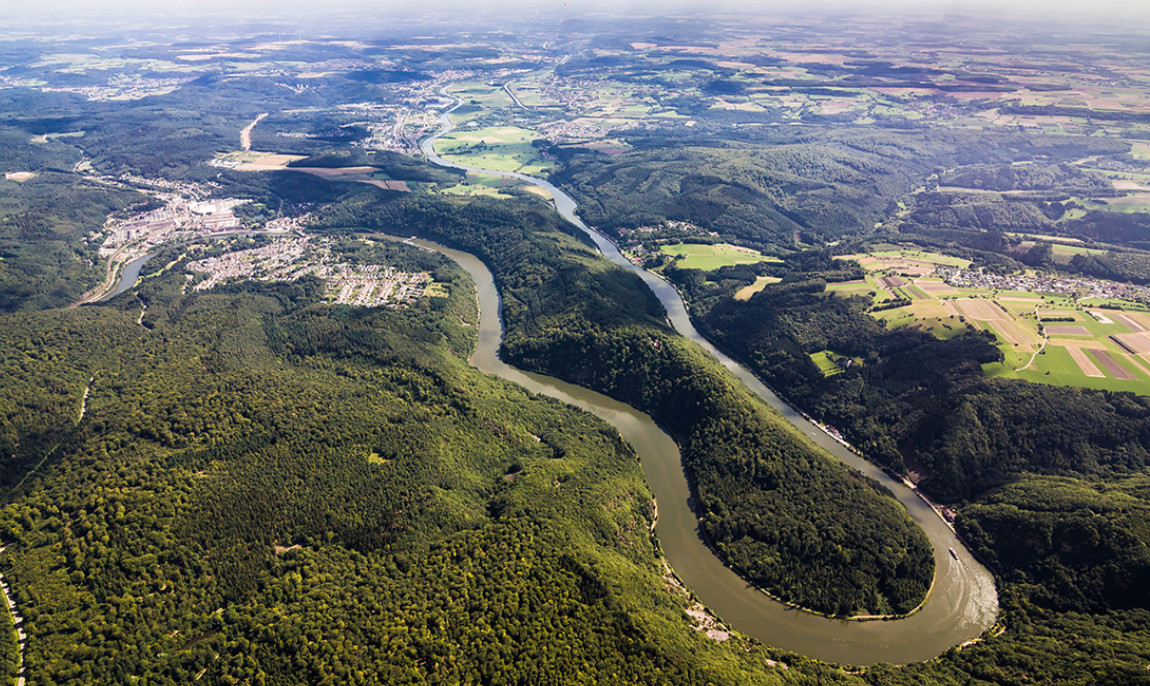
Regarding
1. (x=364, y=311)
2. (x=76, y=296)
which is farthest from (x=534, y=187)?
(x=76, y=296)

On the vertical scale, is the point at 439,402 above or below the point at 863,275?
below

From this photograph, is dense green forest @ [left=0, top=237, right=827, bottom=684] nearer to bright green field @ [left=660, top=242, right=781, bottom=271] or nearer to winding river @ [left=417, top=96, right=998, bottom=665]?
winding river @ [left=417, top=96, right=998, bottom=665]

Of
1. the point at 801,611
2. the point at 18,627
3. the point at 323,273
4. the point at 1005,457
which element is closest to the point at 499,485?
the point at 801,611

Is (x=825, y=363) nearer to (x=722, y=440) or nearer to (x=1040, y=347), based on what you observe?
(x=722, y=440)

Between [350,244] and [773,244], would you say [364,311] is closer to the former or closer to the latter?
[350,244]

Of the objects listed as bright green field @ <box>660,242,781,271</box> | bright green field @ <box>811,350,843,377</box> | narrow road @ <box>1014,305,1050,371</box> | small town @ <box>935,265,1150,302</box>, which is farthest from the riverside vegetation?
small town @ <box>935,265,1150,302</box>

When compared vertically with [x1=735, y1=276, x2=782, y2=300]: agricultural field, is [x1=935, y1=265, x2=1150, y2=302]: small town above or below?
above
